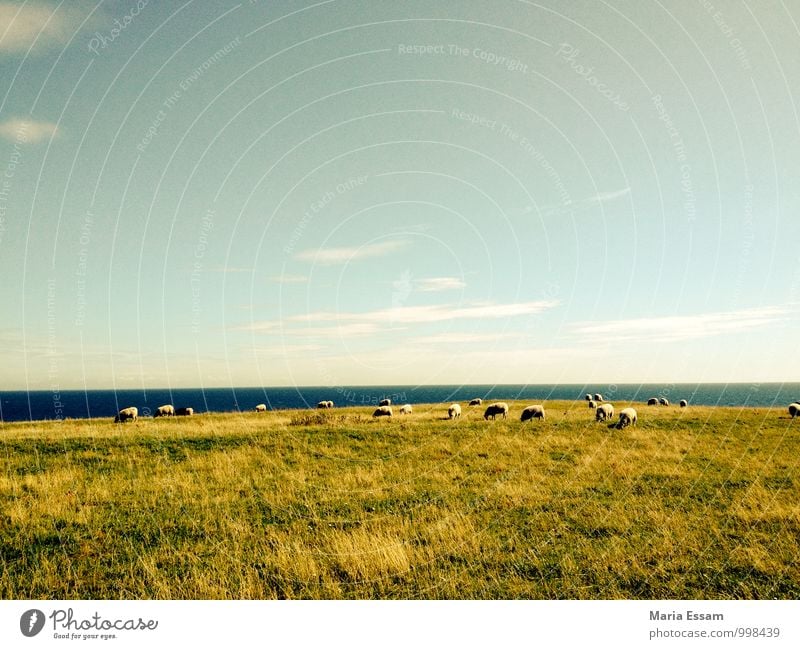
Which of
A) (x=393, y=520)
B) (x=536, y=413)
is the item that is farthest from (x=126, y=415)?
(x=393, y=520)

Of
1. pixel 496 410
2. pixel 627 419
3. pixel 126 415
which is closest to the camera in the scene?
pixel 627 419

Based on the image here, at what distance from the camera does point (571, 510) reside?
484 inches
